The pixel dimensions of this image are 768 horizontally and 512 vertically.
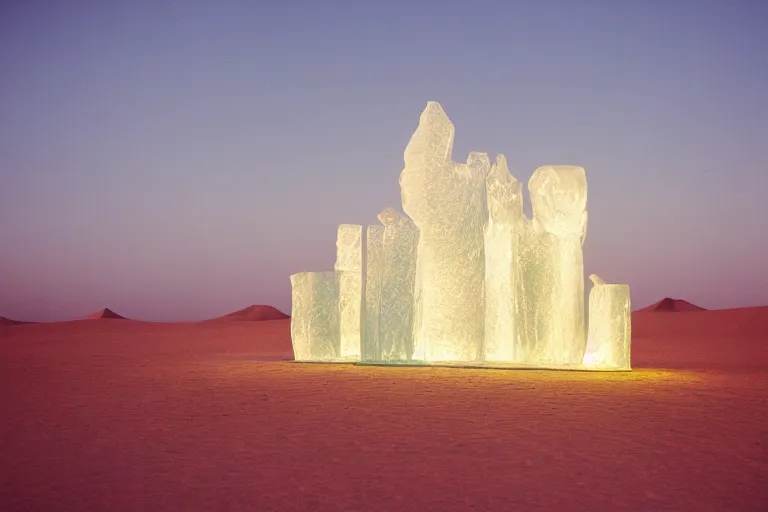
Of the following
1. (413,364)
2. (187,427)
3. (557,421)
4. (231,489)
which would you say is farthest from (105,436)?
(413,364)

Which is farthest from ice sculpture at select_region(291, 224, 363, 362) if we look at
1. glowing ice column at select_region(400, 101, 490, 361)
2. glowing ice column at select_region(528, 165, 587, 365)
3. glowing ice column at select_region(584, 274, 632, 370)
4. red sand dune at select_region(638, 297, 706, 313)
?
red sand dune at select_region(638, 297, 706, 313)

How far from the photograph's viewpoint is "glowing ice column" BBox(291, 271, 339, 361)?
1300cm

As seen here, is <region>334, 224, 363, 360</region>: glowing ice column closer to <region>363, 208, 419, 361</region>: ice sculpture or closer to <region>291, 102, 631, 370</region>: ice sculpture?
<region>363, 208, 419, 361</region>: ice sculpture

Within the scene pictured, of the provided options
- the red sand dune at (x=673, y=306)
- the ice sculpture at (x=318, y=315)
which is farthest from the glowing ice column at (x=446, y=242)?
the red sand dune at (x=673, y=306)

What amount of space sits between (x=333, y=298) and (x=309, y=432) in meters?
6.97

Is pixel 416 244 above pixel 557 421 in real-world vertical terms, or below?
above

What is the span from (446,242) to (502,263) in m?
0.99

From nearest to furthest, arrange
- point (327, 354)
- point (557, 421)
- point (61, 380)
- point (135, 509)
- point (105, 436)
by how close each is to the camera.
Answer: point (135, 509) < point (105, 436) < point (557, 421) < point (61, 380) < point (327, 354)

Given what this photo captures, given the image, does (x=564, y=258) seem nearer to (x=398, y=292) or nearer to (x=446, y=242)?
(x=446, y=242)

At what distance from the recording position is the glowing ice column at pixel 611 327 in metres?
11.2

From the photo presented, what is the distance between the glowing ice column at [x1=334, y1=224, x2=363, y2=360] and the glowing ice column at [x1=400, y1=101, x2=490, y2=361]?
1513 mm

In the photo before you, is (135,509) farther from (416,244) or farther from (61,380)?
(416,244)

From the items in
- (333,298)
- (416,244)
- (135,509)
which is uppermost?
(416,244)

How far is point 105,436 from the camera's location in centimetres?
605
